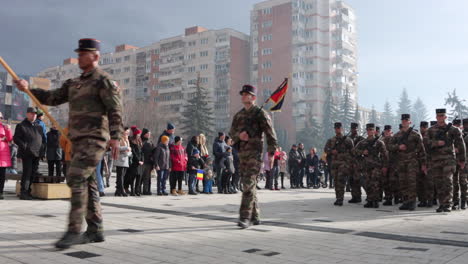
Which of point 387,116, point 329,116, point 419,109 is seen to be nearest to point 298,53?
point 329,116

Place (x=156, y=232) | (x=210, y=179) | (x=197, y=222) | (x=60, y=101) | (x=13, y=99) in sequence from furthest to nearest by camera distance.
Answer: (x=13, y=99), (x=210, y=179), (x=197, y=222), (x=156, y=232), (x=60, y=101)

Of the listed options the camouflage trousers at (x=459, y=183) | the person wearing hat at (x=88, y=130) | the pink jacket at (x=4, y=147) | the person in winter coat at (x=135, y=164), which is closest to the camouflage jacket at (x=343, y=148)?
the camouflage trousers at (x=459, y=183)

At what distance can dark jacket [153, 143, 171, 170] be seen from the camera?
1279 cm

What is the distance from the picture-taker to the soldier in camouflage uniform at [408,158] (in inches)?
402

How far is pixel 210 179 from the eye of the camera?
14.7 metres

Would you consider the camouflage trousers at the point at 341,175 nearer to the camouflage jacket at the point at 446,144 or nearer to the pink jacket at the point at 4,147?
the camouflage jacket at the point at 446,144

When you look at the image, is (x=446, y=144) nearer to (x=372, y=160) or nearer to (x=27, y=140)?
Answer: (x=372, y=160)

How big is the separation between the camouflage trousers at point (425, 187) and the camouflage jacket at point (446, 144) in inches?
28.9

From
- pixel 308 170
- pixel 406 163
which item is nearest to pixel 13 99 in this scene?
pixel 308 170

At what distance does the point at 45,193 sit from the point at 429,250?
8489 mm

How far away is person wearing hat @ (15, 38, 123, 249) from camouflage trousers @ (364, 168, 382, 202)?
792 cm

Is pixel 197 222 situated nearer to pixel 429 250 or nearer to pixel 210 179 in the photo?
pixel 429 250

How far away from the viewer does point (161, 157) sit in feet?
42.2

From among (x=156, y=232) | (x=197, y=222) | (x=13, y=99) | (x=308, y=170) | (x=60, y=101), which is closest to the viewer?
(x=60, y=101)
